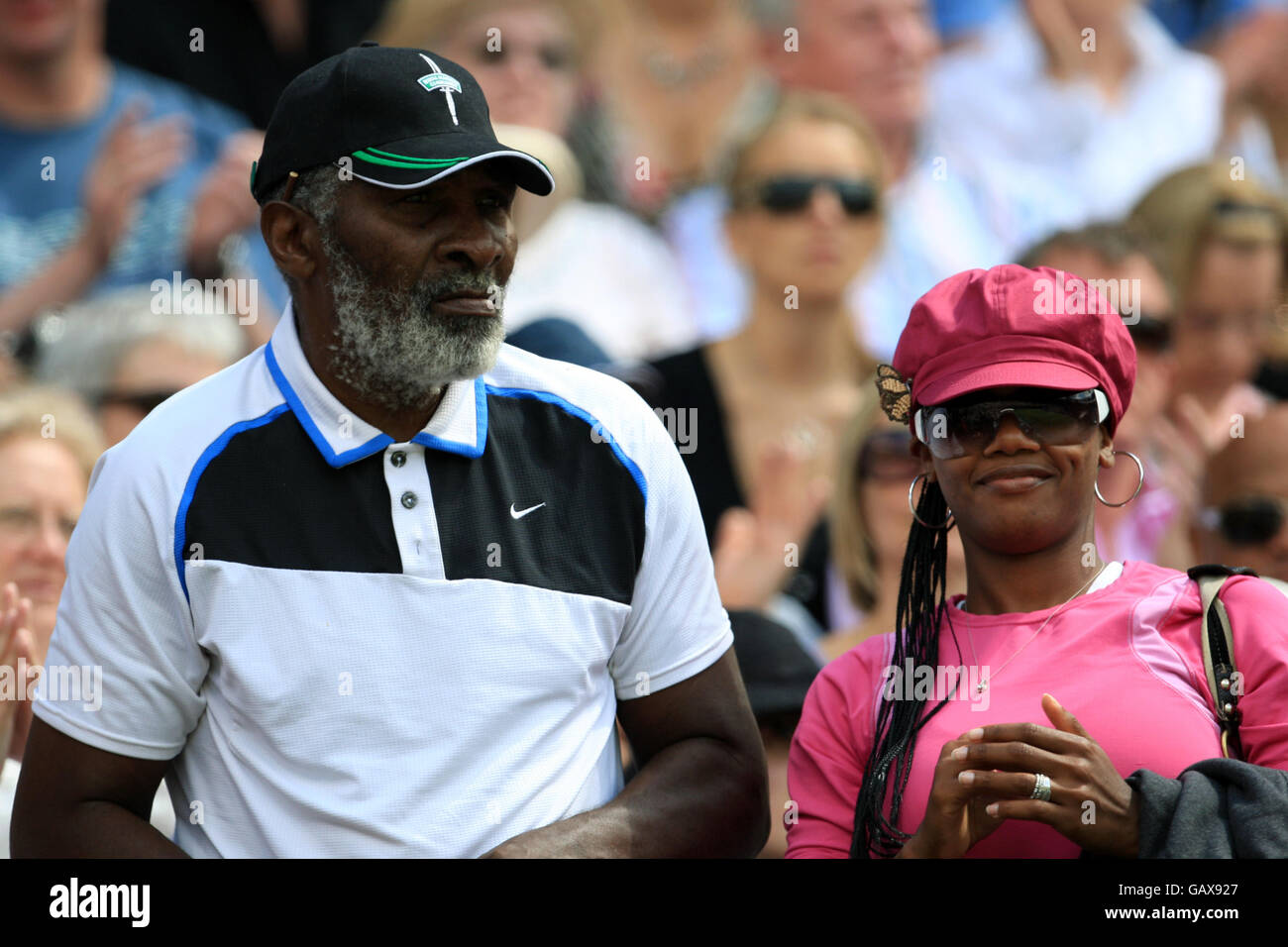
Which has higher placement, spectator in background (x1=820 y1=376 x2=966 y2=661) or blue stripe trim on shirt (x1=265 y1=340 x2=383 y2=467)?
spectator in background (x1=820 y1=376 x2=966 y2=661)

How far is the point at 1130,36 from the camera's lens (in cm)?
646

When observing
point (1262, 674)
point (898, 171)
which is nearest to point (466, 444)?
point (1262, 674)

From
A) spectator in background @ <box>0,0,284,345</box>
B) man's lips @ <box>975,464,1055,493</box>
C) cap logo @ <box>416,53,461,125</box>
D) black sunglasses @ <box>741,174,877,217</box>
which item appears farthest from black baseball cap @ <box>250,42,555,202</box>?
black sunglasses @ <box>741,174,877,217</box>

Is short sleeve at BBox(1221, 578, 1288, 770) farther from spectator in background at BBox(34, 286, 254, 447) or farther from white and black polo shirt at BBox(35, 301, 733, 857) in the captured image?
spectator in background at BBox(34, 286, 254, 447)

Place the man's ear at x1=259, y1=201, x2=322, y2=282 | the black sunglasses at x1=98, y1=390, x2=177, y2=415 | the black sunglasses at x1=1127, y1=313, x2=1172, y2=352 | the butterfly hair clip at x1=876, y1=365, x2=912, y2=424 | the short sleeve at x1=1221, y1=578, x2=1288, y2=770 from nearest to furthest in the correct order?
the short sleeve at x1=1221, y1=578, x2=1288, y2=770
the man's ear at x1=259, y1=201, x2=322, y2=282
the butterfly hair clip at x1=876, y1=365, x2=912, y2=424
the black sunglasses at x1=98, y1=390, x2=177, y2=415
the black sunglasses at x1=1127, y1=313, x2=1172, y2=352

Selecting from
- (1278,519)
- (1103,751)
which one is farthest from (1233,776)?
(1278,519)

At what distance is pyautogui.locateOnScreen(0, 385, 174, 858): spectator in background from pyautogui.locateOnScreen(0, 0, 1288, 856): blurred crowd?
0.64 ft

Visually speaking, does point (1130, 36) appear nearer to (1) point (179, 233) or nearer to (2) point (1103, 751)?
(1) point (179, 233)

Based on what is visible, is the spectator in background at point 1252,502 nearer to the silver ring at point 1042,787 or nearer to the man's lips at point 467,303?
the silver ring at point 1042,787

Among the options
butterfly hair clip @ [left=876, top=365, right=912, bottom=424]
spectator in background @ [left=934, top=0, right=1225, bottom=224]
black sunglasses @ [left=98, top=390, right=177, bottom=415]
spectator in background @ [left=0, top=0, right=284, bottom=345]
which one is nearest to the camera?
butterfly hair clip @ [left=876, top=365, right=912, bottom=424]

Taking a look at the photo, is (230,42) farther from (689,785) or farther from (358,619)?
(689,785)

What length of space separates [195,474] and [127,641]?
0.87 ft

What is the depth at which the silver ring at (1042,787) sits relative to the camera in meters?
2.26

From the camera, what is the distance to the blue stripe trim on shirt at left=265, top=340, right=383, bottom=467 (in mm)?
2502
